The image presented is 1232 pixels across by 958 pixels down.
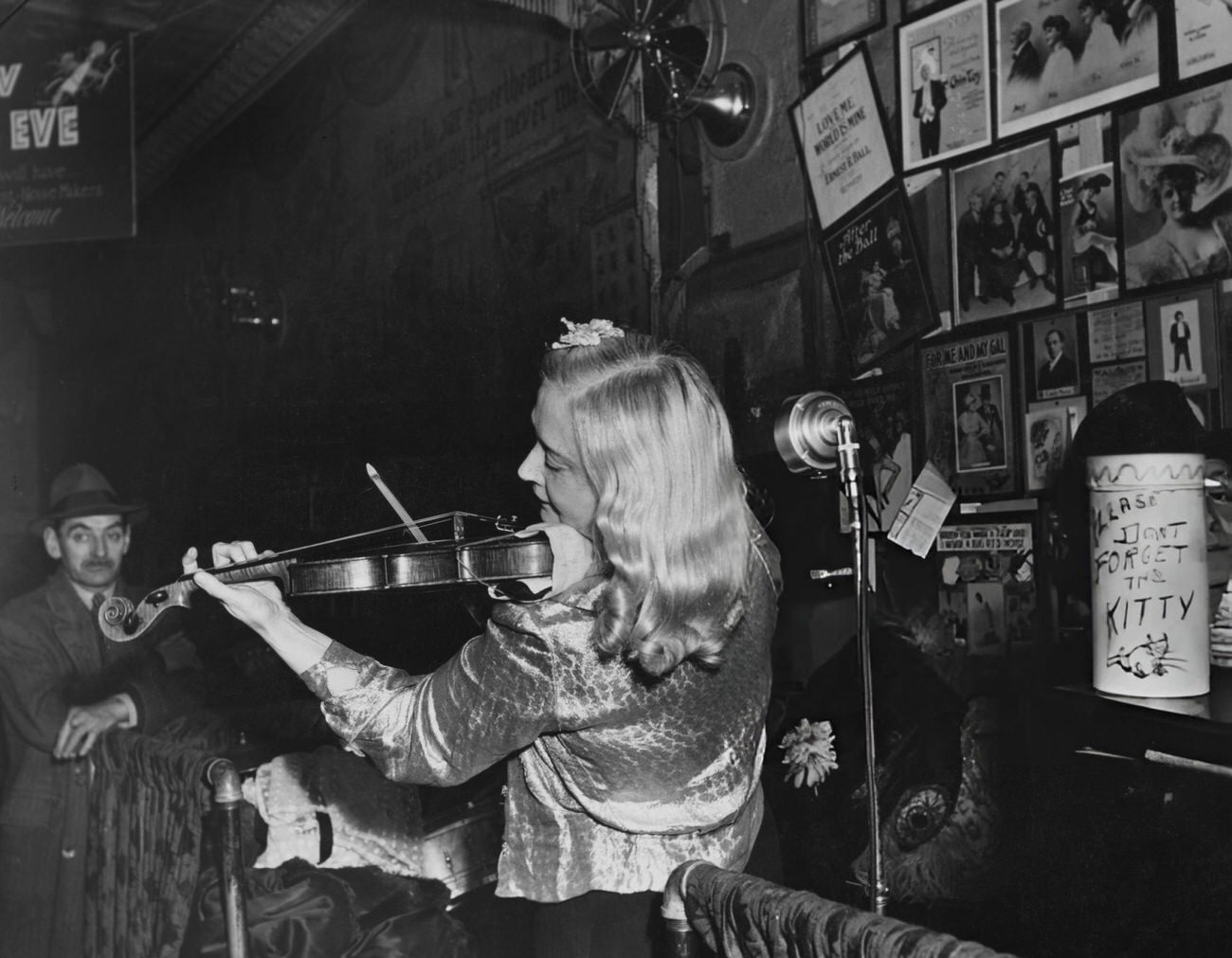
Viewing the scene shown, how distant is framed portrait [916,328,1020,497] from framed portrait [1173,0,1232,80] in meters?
0.60

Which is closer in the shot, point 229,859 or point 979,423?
point 229,859

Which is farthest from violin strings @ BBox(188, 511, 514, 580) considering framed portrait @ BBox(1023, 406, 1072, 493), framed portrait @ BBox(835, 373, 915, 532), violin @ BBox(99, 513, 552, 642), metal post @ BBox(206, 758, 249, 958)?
framed portrait @ BBox(1023, 406, 1072, 493)

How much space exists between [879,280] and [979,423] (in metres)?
0.42

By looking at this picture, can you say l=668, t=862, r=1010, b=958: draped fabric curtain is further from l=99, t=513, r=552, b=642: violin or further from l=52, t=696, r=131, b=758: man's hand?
l=52, t=696, r=131, b=758: man's hand

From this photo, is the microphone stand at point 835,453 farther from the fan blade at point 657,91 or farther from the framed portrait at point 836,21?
the fan blade at point 657,91

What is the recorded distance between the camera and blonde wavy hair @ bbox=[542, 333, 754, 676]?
5.41ft

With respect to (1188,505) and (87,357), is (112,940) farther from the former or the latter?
(1188,505)

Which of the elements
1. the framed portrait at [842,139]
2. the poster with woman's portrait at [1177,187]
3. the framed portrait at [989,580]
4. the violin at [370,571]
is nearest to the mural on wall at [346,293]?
the violin at [370,571]

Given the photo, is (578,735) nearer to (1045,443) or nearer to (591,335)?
(591,335)

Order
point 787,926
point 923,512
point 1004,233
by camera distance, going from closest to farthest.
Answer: point 787,926
point 1004,233
point 923,512

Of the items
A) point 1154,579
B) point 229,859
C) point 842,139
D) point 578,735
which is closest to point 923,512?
point 1154,579

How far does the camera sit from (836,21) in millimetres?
2678

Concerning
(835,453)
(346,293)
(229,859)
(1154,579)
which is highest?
(346,293)

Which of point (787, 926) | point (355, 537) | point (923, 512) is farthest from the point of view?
point (923, 512)
